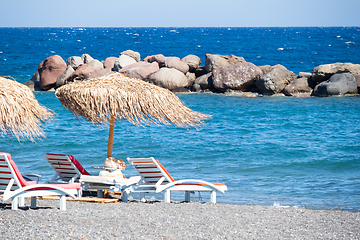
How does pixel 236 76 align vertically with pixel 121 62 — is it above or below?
below

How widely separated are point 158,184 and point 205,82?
1752 cm

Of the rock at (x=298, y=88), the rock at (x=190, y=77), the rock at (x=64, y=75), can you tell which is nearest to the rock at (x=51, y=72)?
the rock at (x=64, y=75)

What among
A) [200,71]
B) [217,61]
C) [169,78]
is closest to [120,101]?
[169,78]

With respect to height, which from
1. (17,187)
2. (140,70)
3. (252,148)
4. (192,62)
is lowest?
(252,148)

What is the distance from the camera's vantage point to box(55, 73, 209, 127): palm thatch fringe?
21.2 feet

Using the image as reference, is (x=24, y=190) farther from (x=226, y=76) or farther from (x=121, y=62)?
(x=121, y=62)

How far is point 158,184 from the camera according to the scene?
21.4 feet

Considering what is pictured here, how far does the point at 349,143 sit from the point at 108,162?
10264 mm

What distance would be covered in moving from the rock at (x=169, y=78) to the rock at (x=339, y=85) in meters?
8.05

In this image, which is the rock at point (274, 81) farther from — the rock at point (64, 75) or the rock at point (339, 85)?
the rock at point (64, 75)

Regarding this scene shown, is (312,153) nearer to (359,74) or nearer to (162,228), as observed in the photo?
(162,228)

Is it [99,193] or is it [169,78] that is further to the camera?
[169,78]

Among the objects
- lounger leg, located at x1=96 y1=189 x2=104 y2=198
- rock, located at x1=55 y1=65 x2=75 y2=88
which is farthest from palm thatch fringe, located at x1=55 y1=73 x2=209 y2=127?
rock, located at x1=55 y1=65 x2=75 y2=88

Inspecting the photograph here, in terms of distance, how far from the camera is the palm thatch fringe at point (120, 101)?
6.46 meters
